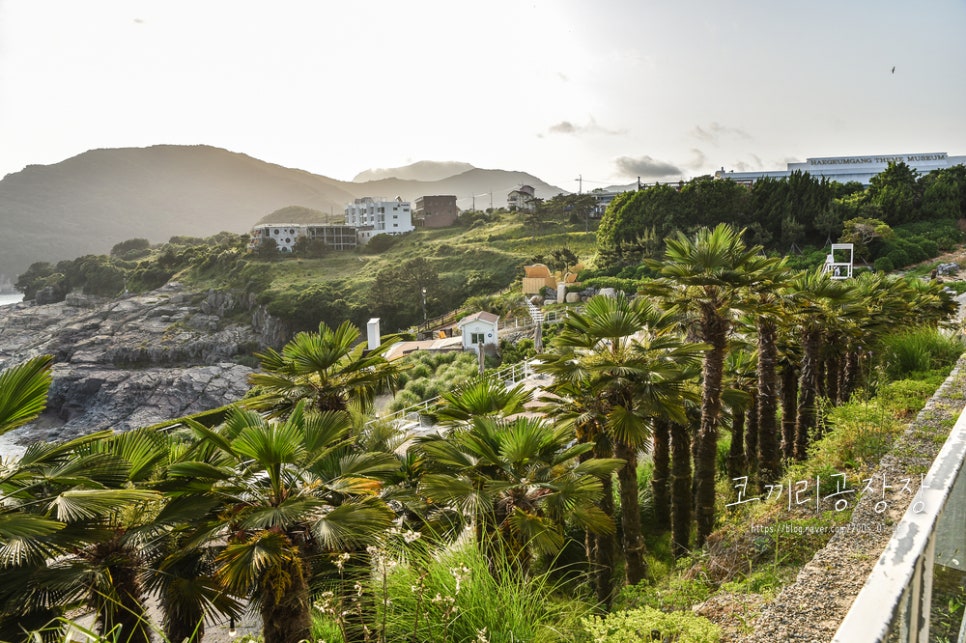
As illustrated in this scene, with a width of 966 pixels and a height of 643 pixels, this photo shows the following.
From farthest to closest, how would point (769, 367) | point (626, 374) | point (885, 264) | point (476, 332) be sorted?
point (885, 264) < point (476, 332) < point (769, 367) < point (626, 374)

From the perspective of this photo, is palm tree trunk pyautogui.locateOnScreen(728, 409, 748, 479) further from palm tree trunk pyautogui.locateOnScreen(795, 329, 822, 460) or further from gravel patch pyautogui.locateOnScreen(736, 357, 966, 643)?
gravel patch pyautogui.locateOnScreen(736, 357, 966, 643)

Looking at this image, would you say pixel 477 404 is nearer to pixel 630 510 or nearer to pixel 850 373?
pixel 630 510

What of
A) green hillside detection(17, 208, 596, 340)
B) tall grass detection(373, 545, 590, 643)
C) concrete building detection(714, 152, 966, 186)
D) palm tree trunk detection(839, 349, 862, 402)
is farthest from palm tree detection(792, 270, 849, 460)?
concrete building detection(714, 152, 966, 186)

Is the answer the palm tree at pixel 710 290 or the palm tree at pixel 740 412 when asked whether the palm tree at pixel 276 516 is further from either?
the palm tree at pixel 740 412

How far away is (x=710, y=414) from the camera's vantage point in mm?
8961

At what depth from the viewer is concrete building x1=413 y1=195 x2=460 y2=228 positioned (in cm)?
9788

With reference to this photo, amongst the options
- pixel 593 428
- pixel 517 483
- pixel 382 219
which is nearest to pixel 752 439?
pixel 593 428

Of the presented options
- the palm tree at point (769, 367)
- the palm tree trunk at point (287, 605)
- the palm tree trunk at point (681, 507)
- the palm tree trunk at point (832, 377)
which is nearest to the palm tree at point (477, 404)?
the palm tree trunk at point (287, 605)

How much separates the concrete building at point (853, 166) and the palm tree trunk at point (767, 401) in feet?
234

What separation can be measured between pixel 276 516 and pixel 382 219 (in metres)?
94.1

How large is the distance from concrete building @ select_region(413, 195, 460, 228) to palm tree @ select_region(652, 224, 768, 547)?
90.1 metres

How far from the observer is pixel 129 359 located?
67.8 m

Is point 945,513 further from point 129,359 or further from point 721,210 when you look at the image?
point 129,359

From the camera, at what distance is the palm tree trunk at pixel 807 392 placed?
1084 centimetres
